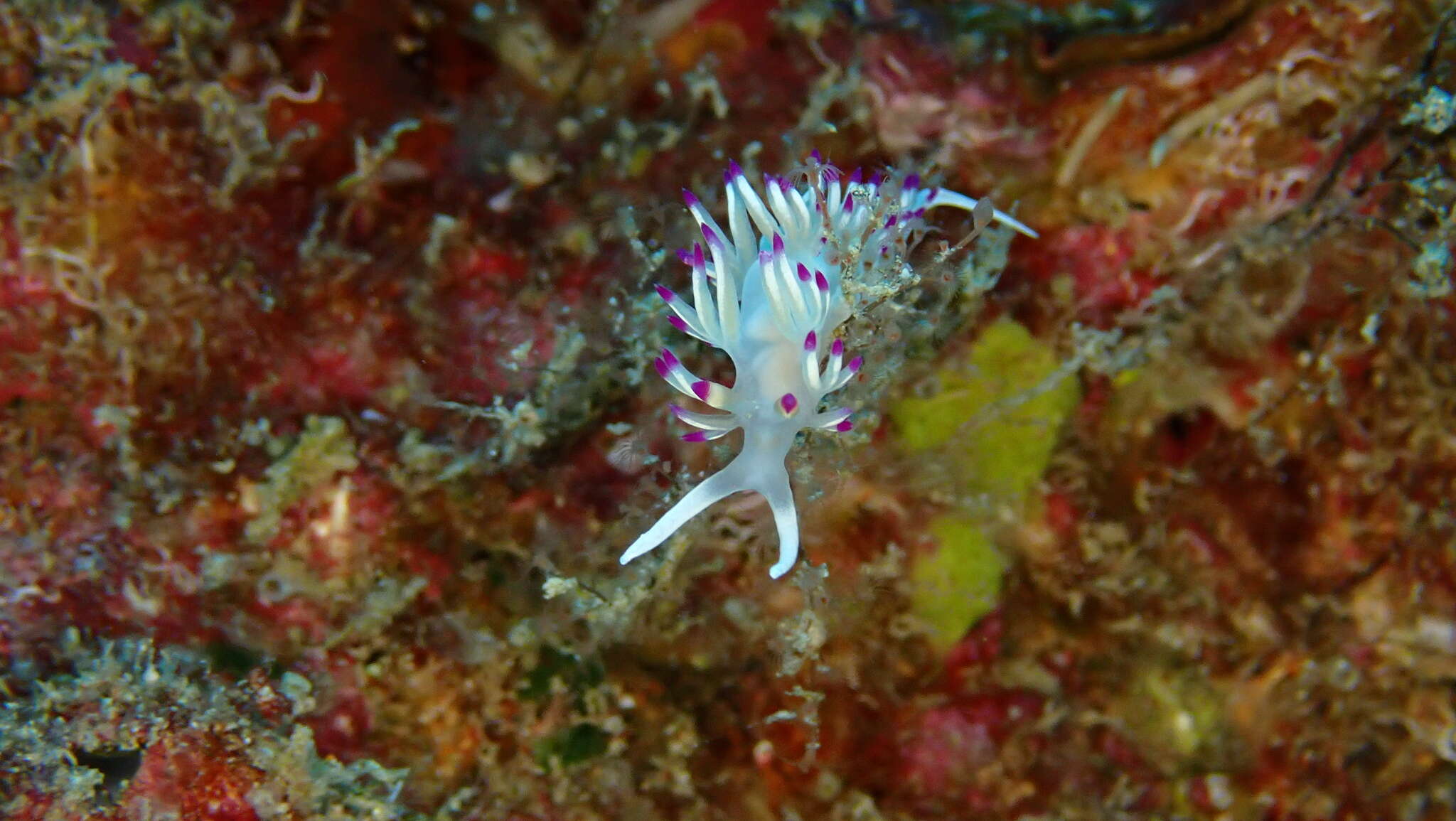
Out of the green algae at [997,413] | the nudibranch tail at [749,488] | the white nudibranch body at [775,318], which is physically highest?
the green algae at [997,413]

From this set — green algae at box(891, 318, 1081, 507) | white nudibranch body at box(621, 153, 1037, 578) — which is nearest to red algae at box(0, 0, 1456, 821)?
green algae at box(891, 318, 1081, 507)

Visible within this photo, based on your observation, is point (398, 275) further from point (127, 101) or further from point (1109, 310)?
point (1109, 310)

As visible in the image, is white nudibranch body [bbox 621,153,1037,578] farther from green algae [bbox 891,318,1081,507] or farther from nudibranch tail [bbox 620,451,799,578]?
green algae [bbox 891,318,1081,507]

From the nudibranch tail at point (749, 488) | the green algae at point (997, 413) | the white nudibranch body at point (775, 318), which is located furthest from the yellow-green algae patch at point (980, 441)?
the nudibranch tail at point (749, 488)

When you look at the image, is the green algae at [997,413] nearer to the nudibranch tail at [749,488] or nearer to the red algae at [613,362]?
the red algae at [613,362]

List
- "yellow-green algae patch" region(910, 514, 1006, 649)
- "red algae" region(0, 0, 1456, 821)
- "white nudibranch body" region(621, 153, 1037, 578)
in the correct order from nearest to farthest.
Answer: "white nudibranch body" region(621, 153, 1037, 578) → "red algae" region(0, 0, 1456, 821) → "yellow-green algae patch" region(910, 514, 1006, 649)

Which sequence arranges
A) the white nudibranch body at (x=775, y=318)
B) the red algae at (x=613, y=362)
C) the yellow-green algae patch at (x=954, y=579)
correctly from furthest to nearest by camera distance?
the yellow-green algae patch at (x=954, y=579), the red algae at (x=613, y=362), the white nudibranch body at (x=775, y=318)

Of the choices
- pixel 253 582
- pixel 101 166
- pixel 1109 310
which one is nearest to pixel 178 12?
pixel 101 166

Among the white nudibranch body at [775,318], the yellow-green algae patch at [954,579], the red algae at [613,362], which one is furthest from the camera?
the yellow-green algae patch at [954,579]
